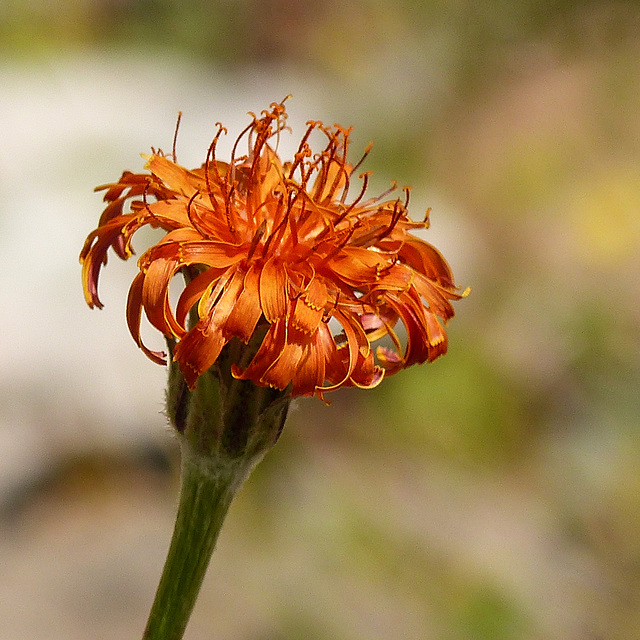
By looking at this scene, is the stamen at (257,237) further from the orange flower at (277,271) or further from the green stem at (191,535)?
the green stem at (191,535)

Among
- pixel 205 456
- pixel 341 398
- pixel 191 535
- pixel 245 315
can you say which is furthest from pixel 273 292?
pixel 341 398

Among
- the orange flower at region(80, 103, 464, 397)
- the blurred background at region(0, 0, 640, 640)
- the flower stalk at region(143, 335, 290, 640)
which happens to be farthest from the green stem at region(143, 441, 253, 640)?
the blurred background at region(0, 0, 640, 640)

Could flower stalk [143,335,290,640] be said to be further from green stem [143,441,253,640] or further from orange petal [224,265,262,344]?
orange petal [224,265,262,344]

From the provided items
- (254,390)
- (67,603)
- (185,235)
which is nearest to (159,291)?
(185,235)

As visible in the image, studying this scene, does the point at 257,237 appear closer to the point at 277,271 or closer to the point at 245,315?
the point at 277,271

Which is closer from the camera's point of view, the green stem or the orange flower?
the orange flower

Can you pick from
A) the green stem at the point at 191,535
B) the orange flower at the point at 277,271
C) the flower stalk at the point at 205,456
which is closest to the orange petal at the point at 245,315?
the orange flower at the point at 277,271

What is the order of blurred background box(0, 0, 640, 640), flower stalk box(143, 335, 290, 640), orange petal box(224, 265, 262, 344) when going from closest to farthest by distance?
1. orange petal box(224, 265, 262, 344)
2. flower stalk box(143, 335, 290, 640)
3. blurred background box(0, 0, 640, 640)
